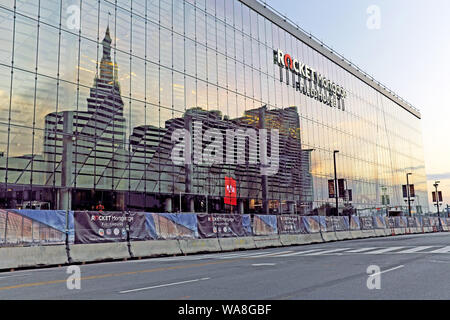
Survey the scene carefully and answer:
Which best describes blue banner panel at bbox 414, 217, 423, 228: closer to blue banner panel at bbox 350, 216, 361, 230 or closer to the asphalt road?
blue banner panel at bbox 350, 216, 361, 230

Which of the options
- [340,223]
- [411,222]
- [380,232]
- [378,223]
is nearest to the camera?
[340,223]

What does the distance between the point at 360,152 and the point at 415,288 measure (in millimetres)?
59859

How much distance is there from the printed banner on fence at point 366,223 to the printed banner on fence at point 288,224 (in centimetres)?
1086

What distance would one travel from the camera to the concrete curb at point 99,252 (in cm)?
1664

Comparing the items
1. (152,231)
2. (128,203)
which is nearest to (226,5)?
(128,203)

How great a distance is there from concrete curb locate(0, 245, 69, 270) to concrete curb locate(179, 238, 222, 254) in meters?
6.03

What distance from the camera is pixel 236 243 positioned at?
77.5 ft

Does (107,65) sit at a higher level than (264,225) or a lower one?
higher

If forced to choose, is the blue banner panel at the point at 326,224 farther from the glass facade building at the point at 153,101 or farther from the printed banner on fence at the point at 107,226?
the printed banner on fence at the point at 107,226

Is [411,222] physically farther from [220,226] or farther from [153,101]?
[220,226]

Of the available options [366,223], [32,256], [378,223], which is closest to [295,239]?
[366,223]

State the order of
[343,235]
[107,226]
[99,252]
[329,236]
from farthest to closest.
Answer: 1. [343,235]
2. [329,236]
3. [107,226]
4. [99,252]

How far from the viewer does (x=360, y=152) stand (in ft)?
216

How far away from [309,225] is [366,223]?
10506 mm
